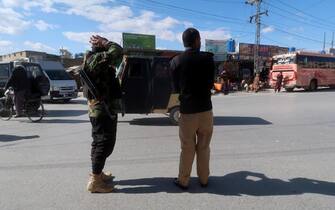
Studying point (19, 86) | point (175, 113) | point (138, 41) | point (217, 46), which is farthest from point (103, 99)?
point (217, 46)

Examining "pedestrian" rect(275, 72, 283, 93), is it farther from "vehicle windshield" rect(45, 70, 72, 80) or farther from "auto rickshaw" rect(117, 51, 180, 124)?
"auto rickshaw" rect(117, 51, 180, 124)

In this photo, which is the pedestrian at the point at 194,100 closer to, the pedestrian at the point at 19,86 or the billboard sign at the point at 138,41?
the pedestrian at the point at 19,86

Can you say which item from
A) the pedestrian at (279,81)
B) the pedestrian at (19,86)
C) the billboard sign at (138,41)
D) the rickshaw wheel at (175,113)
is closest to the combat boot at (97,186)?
the rickshaw wheel at (175,113)

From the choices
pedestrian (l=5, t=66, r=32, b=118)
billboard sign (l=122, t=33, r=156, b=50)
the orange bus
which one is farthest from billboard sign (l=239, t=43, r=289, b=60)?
pedestrian (l=5, t=66, r=32, b=118)

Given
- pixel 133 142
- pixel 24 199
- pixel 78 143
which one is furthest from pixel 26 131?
pixel 24 199

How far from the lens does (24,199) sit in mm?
4906

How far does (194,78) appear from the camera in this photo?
5152 millimetres

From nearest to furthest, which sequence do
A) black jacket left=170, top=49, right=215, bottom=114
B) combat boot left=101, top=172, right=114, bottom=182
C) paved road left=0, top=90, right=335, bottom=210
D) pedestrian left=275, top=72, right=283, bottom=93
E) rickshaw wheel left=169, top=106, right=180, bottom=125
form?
paved road left=0, top=90, right=335, bottom=210 < black jacket left=170, top=49, right=215, bottom=114 < combat boot left=101, top=172, right=114, bottom=182 < rickshaw wheel left=169, top=106, right=180, bottom=125 < pedestrian left=275, top=72, right=283, bottom=93

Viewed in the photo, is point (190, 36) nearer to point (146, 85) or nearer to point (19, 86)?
point (146, 85)

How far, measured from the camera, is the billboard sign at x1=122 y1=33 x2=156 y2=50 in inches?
1668

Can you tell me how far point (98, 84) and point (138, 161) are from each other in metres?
2.07

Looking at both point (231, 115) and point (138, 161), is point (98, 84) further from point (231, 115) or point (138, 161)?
point (231, 115)

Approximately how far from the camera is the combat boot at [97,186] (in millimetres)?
5129

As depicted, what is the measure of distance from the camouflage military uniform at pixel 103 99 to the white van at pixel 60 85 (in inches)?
644
